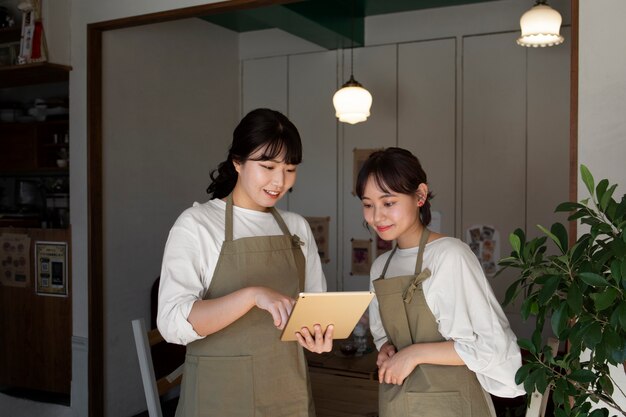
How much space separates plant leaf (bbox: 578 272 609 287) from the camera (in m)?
1.41

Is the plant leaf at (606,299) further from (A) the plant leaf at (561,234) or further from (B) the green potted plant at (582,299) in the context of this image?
(A) the plant leaf at (561,234)

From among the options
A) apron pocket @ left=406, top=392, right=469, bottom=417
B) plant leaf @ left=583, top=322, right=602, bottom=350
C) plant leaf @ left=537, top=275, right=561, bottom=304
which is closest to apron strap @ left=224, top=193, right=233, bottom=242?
apron pocket @ left=406, top=392, right=469, bottom=417

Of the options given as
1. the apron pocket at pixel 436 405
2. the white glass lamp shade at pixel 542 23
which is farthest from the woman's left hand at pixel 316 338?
the white glass lamp shade at pixel 542 23

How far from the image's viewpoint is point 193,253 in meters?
1.82

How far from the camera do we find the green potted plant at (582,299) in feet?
4.63

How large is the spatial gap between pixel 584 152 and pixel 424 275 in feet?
3.38

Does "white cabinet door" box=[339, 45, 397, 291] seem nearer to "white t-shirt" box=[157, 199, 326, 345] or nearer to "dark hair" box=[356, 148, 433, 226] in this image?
"white t-shirt" box=[157, 199, 326, 345]

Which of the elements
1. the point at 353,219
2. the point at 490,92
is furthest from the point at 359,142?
the point at 490,92

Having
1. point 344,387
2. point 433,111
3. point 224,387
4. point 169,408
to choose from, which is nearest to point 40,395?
point 169,408

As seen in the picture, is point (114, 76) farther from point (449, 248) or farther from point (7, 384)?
point (449, 248)

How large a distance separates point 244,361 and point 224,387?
0.09 metres

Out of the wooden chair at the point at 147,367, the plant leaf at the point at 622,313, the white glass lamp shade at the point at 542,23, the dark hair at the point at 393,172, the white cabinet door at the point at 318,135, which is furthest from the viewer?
the white cabinet door at the point at 318,135

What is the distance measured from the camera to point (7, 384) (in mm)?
5066

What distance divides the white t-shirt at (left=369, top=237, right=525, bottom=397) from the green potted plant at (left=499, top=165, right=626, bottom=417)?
63mm
